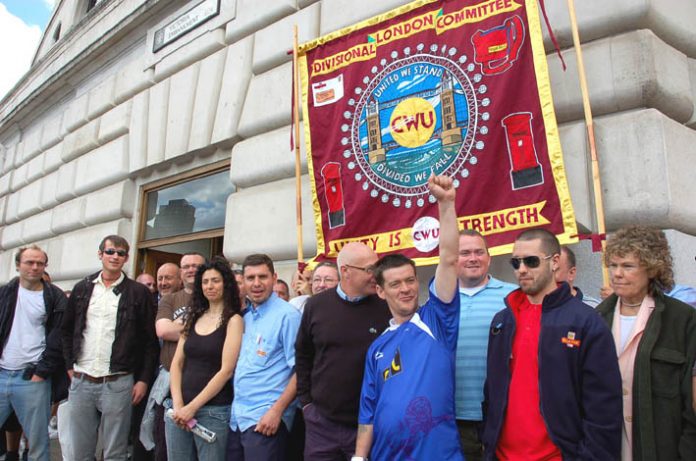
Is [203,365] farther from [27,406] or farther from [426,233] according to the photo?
[27,406]

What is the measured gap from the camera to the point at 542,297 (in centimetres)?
217

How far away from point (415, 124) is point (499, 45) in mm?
790

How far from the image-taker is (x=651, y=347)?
201 cm

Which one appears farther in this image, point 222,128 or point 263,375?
point 222,128

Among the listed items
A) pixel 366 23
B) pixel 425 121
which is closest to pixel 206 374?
pixel 425 121

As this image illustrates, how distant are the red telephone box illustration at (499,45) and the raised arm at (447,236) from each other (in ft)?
6.00

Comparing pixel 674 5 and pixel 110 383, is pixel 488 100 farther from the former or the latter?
pixel 110 383

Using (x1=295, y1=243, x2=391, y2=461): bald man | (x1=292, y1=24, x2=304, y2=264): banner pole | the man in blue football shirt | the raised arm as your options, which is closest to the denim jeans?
(x1=295, y1=243, x2=391, y2=461): bald man

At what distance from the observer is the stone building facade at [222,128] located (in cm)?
340

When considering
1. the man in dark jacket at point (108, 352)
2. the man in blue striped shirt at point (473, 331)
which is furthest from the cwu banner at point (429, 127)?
the man in dark jacket at point (108, 352)

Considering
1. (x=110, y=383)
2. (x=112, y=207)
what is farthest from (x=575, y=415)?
(x=112, y=207)

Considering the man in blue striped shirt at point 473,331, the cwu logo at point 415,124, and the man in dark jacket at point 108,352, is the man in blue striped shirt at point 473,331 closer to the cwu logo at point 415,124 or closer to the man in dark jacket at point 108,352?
the cwu logo at point 415,124

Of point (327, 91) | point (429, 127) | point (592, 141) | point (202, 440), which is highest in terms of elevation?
point (327, 91)

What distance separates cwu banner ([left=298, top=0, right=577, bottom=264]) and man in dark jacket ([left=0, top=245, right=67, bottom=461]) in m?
2.19
